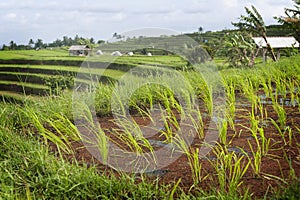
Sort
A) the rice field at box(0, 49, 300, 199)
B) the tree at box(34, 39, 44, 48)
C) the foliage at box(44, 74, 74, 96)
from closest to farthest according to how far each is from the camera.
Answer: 1. the rice field at box(0, 49, 300, 199)
2. the foliage at box(44, 74, 74, 96)
3. the tree at box(34, 39, 44, 48)

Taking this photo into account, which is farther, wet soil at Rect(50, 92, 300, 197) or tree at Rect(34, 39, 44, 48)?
tree at Rect(34, 39, 44, 48)

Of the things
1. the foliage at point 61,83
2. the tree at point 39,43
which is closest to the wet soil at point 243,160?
the foliage at point 61,83

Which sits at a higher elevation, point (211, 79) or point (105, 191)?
point (211, 79)

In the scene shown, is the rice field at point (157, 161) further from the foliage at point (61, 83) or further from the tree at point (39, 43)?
the tree at point (39, 43)

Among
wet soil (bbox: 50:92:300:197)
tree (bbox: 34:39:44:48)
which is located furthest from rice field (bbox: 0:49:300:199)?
tree (bbox: 34:39:44:48)

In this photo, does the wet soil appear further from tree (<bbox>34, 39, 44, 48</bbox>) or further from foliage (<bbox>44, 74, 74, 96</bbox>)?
tree (<bbox>34, 39, 44, 48</bbox>)

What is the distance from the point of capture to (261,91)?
13.1 feet

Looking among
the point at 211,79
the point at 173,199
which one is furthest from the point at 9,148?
the point at 211,79

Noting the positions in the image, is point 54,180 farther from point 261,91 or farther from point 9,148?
point 261,91

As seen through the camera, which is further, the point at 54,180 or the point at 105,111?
the point at 105,111

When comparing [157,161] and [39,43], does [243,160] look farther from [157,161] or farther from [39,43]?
[39,43]

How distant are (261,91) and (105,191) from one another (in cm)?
273

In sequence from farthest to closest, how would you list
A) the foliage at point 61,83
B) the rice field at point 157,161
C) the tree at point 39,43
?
1. the tree at point 39,43
2. the foliage at point 61,83
3. the rice field at point 157,161

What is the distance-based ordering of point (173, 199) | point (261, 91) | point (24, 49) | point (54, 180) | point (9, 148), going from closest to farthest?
point (173, 199) → point (54, 180) → point (9, 148) → point (261, 91) → point (24, 49)
